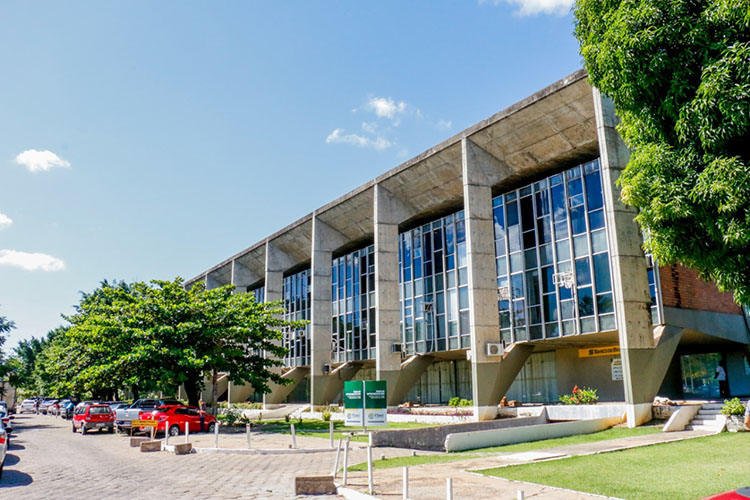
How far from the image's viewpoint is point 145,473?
1445cm

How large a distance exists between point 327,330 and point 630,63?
37.5m

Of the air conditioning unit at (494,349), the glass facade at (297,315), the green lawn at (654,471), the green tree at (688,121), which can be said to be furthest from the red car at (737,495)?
the glass facade at (297,315)

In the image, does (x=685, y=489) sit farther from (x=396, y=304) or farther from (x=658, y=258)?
(x=396, y=304)

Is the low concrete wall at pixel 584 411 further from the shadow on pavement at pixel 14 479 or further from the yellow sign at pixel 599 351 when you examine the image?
the shadow on pavement at pixel 14 479

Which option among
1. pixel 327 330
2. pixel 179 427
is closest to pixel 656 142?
pixel 179 427

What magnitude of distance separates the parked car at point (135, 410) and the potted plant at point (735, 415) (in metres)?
23.0

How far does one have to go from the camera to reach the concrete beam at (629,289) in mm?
22672

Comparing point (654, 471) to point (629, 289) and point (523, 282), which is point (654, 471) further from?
point (523, 282)

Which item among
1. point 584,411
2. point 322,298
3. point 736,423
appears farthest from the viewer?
point 322,298

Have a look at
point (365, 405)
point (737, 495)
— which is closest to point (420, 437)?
point (365, 405)

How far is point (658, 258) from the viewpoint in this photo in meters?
10.5

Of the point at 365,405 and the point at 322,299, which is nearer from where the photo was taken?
the point at 365,405

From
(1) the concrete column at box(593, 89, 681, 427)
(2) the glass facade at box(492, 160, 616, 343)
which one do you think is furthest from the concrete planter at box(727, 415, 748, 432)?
(2) the glass facade at box(492, 160, 616, 343)

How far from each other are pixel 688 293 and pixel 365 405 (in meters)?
18.6
